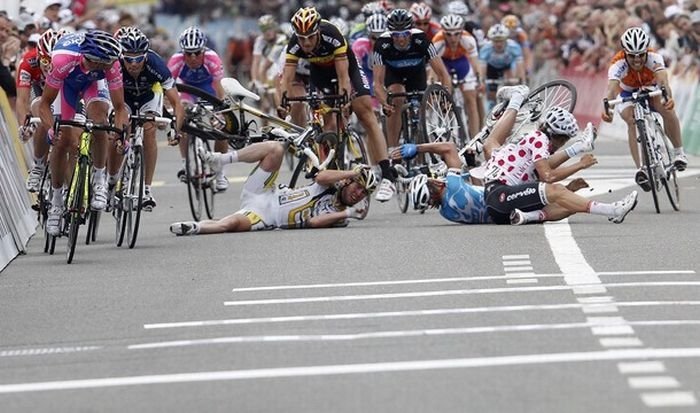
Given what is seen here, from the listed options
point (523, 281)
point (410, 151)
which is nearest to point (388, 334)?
point (523, 281)

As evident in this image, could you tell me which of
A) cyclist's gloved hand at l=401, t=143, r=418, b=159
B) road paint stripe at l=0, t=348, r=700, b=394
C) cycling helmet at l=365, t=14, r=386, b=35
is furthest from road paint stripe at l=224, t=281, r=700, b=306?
cycling helmet at l=365, t=14, r=386, b=35

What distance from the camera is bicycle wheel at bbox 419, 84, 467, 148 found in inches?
794

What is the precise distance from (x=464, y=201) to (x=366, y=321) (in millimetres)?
6222

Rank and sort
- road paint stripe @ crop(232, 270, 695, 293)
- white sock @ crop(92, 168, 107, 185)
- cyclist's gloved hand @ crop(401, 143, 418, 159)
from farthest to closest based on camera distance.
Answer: cyclist's gloved hand @ crop(401, 143, 418, 159), white sock @ crop(92, 168, 107, 185), road paint stripe @ crop(232, 270, 695, 293)

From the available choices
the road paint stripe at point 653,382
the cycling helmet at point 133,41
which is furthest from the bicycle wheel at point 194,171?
the road paint stripe at point 653,382

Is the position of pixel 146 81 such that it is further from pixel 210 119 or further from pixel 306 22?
pixel 306 22

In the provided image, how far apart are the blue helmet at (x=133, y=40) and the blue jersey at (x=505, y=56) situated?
50.5 ft

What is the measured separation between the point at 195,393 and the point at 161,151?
27.7 metres

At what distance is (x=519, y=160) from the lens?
55.9 ft

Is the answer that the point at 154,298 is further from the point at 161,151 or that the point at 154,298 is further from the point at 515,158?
the point at 161,151

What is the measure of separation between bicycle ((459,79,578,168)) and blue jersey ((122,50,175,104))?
2.81 meters

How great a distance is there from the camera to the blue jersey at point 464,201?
17422mm

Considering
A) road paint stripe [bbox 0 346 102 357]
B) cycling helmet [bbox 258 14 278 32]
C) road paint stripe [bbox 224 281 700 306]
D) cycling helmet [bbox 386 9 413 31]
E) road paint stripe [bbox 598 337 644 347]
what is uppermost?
cycling helmet [bbox 386 9 413 31]

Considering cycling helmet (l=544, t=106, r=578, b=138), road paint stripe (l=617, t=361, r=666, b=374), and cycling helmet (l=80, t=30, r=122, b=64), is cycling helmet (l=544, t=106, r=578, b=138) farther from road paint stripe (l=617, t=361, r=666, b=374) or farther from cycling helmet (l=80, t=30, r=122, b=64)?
road paint stripe (l=617, t=361, r=666, b=374)
